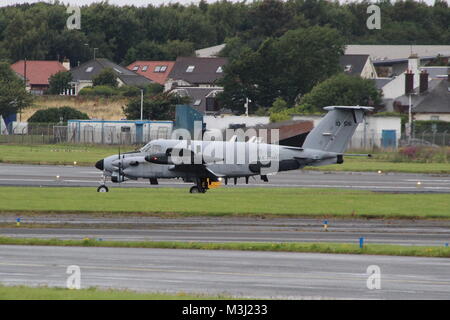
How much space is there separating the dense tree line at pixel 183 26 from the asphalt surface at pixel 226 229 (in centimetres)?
12039

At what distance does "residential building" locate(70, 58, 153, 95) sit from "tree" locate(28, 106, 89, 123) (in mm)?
30579

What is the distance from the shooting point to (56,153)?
77750 millimetres

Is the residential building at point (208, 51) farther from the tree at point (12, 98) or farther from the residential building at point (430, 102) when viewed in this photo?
the residential building at point (430, 102)

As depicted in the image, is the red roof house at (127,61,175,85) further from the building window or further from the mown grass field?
the mown grass field

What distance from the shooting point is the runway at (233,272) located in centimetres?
2039

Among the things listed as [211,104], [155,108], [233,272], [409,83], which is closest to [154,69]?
[211,104]

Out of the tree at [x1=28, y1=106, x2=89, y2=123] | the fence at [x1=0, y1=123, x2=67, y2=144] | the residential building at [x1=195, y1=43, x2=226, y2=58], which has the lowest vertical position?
the fence at [x1=0, y1=123, x2=67, y2=144]

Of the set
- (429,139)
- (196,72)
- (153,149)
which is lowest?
(429,139)

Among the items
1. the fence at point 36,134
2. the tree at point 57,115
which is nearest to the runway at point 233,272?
the fence at point 36,134

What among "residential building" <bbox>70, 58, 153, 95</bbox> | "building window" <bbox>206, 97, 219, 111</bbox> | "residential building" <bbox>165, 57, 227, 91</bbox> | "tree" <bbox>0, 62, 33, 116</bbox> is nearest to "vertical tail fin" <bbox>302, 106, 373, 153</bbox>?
"building window" <bbox>206, 97, 219, 111</bbox>

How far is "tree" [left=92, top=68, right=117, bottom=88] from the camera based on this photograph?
134 m

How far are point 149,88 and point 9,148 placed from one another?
44766 mm

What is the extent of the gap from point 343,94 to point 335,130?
182ft

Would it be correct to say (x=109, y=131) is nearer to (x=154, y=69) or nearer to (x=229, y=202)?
(x=229, y=202)
